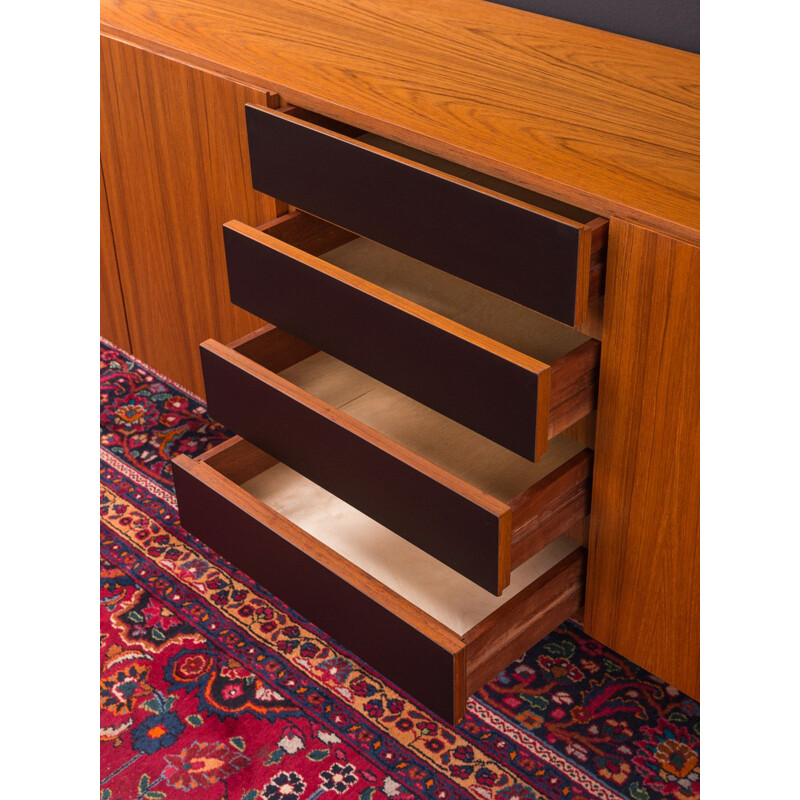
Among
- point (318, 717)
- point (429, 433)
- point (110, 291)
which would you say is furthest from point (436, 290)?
point (110, 291)

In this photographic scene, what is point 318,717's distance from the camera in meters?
1.18

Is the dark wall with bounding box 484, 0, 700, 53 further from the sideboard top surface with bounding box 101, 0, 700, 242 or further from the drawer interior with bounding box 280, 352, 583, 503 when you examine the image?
the drawer interior with bounding box 280, 352, 583, 503

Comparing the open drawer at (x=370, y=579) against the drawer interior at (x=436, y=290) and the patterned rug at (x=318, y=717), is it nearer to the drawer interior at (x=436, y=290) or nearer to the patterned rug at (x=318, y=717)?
the patterned rug at (x=318, y=717)

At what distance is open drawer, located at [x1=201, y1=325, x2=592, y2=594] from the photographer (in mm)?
997

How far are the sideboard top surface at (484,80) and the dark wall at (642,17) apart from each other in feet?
0.09

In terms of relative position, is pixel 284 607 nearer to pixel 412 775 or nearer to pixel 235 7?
pixel 412 775

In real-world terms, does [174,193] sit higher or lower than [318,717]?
higher

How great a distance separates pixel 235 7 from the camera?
1.39 meters

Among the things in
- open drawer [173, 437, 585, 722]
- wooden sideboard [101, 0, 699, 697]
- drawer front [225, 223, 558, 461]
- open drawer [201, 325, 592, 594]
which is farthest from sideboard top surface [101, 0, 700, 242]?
open drawer [173, 437, 585, 722]

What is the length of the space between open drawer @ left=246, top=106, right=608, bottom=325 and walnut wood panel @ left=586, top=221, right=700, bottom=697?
49 millimetres

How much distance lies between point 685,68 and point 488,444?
49 cm

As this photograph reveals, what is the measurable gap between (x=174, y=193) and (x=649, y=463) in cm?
76

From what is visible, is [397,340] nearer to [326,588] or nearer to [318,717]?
[326,588]

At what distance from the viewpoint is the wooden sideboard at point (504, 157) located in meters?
0.93
